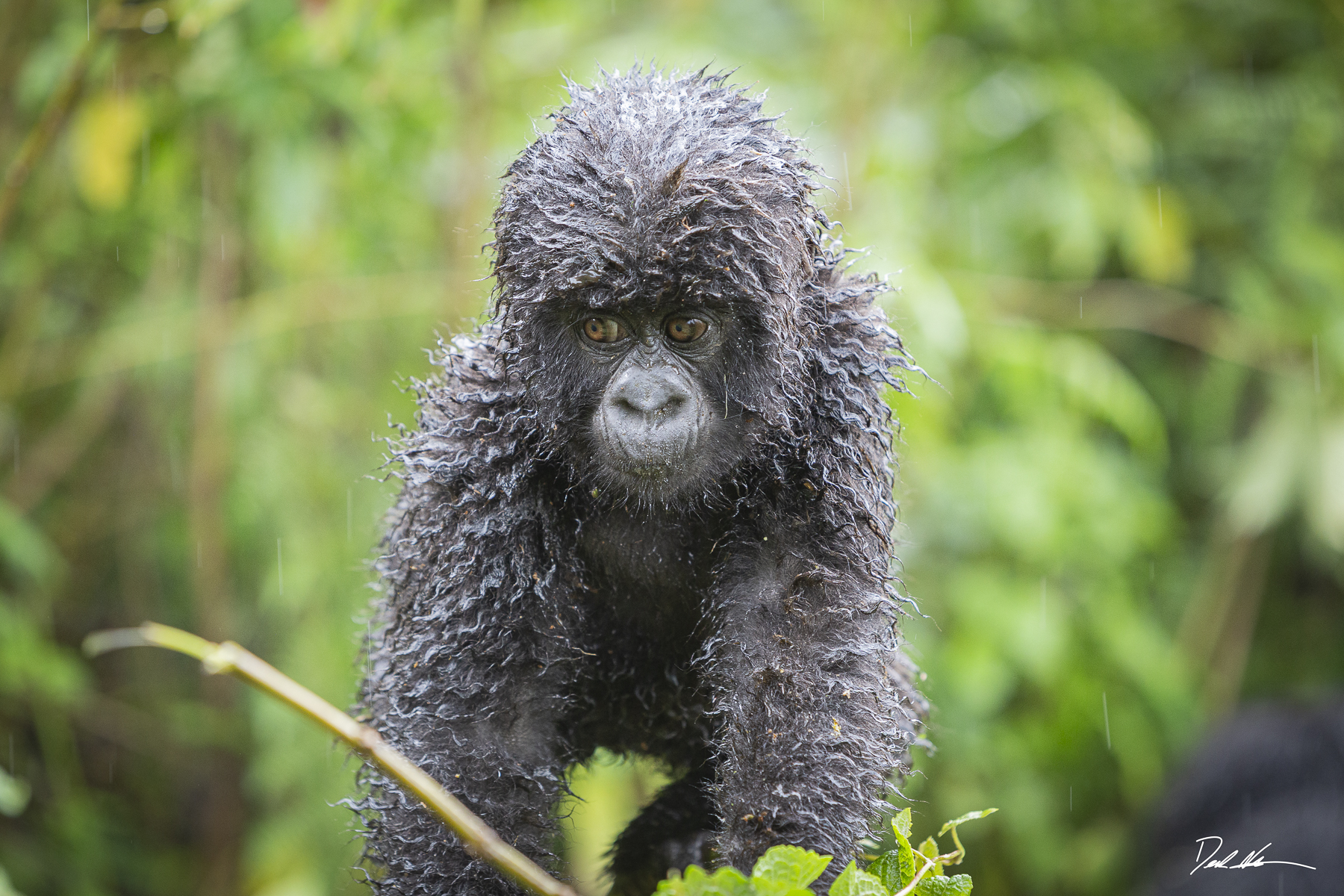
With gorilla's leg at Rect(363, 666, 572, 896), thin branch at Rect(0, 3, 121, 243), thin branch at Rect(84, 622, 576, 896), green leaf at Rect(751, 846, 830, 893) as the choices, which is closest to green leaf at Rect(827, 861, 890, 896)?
green leaf at Rect(751, 846, 830, 893)

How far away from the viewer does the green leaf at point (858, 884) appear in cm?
141

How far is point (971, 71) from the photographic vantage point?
17.2 feet

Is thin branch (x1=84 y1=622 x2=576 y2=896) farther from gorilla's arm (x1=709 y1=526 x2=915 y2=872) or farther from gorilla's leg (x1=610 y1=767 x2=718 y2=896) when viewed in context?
gorilla's leg (x1=610 y1=767 x2=718 y2=896)

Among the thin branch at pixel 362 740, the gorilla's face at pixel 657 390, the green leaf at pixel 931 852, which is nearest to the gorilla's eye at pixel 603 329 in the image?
the gorilla's face at pixel 657 390

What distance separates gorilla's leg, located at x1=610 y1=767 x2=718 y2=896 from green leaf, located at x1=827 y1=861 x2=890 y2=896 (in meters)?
0.73

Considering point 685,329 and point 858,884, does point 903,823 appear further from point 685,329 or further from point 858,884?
point 685,329

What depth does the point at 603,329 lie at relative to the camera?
176cm

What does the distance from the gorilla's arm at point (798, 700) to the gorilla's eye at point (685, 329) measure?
0.35 m

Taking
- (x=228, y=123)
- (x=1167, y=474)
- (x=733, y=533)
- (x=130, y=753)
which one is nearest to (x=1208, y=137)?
(x=1167, y=474)

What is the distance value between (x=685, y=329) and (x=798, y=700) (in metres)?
0.57

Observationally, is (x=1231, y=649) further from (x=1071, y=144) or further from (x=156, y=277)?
(x=156, y=277)

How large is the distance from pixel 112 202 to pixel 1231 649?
5.25 metres

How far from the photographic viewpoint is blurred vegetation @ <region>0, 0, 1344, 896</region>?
4.35 meters

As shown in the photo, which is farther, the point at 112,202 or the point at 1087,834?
the point at 1087,834
